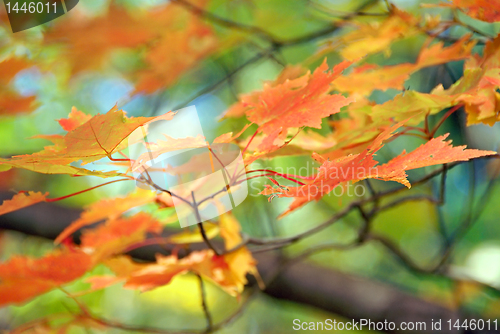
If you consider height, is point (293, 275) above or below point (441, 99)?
below

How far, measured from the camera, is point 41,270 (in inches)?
22.3

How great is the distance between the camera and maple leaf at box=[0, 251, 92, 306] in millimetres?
566

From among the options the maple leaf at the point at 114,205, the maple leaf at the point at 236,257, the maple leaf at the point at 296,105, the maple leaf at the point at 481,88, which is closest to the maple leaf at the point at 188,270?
the maple leaf at the point at 236,257

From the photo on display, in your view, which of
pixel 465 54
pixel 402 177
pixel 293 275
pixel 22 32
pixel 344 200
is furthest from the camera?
pixel 344 200

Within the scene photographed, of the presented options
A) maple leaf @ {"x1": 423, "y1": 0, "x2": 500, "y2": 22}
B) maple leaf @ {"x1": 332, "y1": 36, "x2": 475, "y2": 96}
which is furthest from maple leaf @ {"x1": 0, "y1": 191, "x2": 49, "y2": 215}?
maple leaf @ {"x1": 423, "y1": 0, "x2": 500, "y2": 22}

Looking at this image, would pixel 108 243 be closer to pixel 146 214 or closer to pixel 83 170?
pixel 146 214

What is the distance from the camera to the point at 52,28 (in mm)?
1108

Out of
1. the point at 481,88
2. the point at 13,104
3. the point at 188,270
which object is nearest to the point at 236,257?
the point at 188,270

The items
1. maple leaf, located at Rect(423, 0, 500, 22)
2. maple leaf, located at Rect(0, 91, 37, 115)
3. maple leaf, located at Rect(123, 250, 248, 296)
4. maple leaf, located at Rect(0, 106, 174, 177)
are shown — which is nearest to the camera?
maple leaf, located at Rect(0, 106, 174, 177)

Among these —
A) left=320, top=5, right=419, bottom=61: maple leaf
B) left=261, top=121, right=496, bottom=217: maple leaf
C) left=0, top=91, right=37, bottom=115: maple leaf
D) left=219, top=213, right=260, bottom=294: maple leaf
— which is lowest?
left=219, top=213, right=260, bottom=294: maple leaf

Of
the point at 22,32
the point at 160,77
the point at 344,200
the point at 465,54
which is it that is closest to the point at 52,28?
the point at 22,32

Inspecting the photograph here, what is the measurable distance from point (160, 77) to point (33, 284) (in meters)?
0.71

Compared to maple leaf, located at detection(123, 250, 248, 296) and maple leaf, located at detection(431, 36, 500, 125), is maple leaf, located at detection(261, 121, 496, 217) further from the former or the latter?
maple leaf, located at detection(123, 250, 248, 296)

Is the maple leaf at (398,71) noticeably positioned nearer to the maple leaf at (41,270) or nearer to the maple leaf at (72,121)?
the maple leaf at (72,121)
